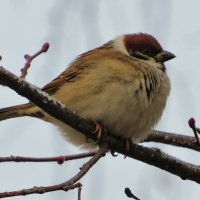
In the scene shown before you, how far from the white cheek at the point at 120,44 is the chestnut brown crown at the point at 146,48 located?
30 mm

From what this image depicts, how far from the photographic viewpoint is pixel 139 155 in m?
3.88

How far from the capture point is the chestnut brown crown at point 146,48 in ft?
16.0

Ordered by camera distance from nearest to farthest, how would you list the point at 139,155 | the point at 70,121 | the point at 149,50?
the point at 70,121 < the point at 139,155 < the point at 149,50

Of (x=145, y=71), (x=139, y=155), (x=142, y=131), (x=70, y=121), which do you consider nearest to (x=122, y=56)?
(x=145, y=71)

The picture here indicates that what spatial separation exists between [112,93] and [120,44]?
3.25 feet

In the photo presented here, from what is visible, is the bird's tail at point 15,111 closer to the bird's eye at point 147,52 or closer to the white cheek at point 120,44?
the white cheek at point 120,44

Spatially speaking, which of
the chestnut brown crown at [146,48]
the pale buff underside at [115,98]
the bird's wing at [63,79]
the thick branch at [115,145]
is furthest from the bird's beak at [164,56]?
the thick branch at [115,145]

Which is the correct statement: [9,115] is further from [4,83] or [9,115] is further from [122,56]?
[4,83]

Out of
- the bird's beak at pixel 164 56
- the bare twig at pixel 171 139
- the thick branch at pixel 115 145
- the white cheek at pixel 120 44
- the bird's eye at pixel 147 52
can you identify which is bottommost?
the bare twig at pixel 171 139

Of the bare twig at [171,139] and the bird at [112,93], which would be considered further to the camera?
the bare twig at [171,139]

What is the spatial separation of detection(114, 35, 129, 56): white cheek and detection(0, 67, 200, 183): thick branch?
3.21ft

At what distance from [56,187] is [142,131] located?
1.63 m

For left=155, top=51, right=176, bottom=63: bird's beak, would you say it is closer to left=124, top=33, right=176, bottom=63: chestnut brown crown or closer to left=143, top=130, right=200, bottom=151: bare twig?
left=124, top=33, right=176, bottom=63: chestnut brown crown

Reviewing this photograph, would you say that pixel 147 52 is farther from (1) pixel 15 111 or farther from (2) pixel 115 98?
(1) pixel 15 111
